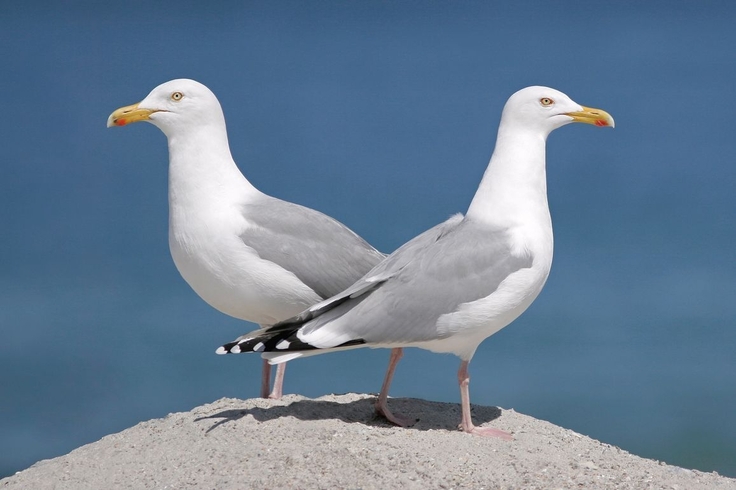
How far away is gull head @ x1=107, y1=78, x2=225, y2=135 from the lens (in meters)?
8.34

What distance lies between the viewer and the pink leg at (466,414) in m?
7.45

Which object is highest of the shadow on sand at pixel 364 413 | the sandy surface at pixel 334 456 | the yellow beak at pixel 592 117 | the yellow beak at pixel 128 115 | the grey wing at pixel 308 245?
the yellow beak at pixel 128 115

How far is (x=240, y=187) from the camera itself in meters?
8.34

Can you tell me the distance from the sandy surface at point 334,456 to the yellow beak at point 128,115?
2.28m

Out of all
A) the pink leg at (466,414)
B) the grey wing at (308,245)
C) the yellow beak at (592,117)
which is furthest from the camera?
the grey wing at (308,245)

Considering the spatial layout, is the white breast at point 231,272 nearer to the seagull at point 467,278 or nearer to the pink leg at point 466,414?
the seagull at point 467,278

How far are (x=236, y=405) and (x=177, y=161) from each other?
194cm

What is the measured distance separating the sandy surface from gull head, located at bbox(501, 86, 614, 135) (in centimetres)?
223

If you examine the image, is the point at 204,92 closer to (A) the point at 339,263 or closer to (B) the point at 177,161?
(B) the point at 177,161

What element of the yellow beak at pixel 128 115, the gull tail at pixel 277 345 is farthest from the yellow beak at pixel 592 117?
the yellow beak at pixel 128 115

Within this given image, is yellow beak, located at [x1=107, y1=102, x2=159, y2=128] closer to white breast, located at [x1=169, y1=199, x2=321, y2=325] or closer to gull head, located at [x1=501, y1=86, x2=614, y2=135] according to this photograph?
white breast, located at [x1=169, y1=199, x2=321, y2=325]

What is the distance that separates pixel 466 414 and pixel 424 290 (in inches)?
40.4

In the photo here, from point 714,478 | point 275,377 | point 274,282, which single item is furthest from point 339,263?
point 714,478

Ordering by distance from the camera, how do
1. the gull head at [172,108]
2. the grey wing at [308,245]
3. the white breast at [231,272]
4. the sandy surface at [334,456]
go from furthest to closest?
the gull head at [172,108] → the grey wing at [308,245] → the white breast at [231,272] → the sandy surface at [334,456]
